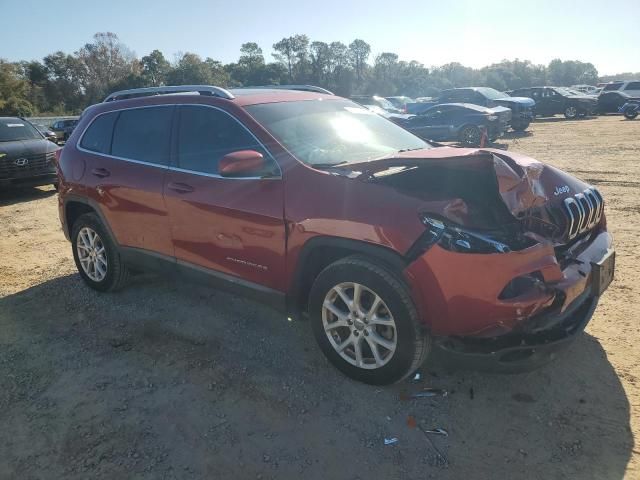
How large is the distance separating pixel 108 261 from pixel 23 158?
6.62 meters

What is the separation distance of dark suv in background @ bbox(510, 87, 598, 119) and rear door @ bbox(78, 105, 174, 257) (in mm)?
24750

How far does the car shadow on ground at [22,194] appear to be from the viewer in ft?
31.7

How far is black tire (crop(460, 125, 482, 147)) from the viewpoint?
14086 millimetres

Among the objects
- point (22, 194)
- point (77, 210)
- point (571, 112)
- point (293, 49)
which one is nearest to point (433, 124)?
point (22, 194)

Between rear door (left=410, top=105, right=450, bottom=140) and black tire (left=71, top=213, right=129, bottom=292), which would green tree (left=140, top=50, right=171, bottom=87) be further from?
black tire (left=71, top=213, right=129, bottom=292)

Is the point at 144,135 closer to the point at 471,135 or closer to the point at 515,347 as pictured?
the point at 515,347

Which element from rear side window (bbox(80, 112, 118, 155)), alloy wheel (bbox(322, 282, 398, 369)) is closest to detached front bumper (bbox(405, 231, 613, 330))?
alloy wheel (bbox(322, 282, 398, 369))

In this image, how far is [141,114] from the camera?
419cm

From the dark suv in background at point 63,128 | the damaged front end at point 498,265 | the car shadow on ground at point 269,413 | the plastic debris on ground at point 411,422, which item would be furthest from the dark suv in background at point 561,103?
the plastic debris on ground at point 411,422

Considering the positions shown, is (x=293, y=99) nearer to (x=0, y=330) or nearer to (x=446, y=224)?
(x=446, y=224)

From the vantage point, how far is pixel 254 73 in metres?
68.7

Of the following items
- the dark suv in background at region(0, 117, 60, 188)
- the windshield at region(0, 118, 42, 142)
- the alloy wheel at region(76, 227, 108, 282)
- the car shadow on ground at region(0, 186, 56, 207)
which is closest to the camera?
the alloy wheel at region(76, 227, 108, 282)

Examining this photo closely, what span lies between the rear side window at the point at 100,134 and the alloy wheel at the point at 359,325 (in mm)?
2790

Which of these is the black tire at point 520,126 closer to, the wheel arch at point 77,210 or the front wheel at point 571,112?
the front wheel at point 571,112
